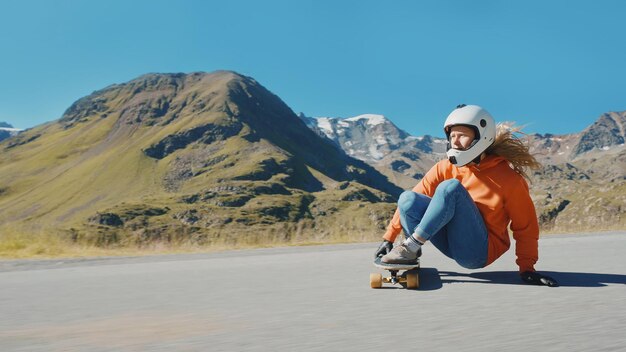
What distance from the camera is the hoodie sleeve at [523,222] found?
438 centimetres

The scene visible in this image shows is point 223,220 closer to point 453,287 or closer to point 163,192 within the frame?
point 163,192

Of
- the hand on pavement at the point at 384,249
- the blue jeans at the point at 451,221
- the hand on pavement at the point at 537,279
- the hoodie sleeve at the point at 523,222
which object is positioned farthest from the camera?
the hand on pavement at the point at 384,249

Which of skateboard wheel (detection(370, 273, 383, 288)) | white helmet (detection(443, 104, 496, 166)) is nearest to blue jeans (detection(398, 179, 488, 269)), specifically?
white helmet (detection(443, 104, 496, 166))

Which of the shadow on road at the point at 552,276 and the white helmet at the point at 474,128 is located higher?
the white helmet at the point at 474,128

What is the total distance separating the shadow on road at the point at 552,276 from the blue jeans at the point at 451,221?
0.64 ft

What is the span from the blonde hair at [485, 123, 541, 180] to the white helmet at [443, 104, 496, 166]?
4.9 inches

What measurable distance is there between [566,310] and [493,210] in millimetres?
1442

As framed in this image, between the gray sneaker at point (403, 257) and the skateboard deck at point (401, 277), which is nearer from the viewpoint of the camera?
the skateboard deck at point (401, 277)

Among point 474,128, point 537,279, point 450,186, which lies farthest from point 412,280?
point 474,128

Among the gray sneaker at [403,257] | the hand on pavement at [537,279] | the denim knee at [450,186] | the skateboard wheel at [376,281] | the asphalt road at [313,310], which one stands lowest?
the asphalt road at [313,310]

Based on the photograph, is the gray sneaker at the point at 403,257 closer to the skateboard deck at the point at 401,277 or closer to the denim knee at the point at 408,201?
the skateboard deck at the point at 401,277

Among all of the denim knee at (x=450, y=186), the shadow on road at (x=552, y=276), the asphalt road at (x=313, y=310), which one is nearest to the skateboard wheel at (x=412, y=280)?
the asphalt road at (x=313, y=310)

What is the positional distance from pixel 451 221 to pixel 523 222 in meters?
0.65

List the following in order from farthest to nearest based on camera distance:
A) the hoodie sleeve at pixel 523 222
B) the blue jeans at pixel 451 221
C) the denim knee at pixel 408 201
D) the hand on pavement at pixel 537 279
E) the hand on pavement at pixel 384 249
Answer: the hand on pavement at pixel 384 249 < the denim knee at pixel 408 201 < the hoodie sleeve at pixel 523 222 < the blue jeans at pixel 451 221 < the hand on pavement at pixel 537 279
